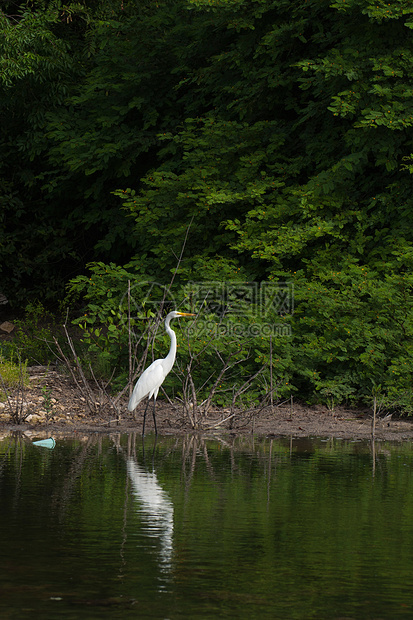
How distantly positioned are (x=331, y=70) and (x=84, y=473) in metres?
9.15

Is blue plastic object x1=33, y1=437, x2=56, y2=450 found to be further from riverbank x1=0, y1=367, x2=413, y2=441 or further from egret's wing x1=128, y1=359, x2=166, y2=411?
egret's wing x1=128, y1=359, x2=166, y2=411

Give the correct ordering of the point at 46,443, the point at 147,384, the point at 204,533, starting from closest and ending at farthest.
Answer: the point at 204,533
the point at 46,443
the point at 147,384

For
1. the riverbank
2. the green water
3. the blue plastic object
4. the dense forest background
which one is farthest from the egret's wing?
the blue plastic object

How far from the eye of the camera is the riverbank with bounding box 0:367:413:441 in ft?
44.1

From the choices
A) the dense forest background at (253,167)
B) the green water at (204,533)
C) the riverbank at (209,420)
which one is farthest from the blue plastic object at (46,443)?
the dense forest background at (253,167)

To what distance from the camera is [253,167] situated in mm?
17844

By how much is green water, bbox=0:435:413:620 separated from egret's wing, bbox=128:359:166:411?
1.81m

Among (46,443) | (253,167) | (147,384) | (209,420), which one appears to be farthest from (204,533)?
(253,167)

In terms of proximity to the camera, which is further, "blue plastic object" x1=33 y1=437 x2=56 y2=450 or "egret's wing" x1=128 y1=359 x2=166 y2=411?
"egret's wing" x1=128 y1=359 x2=166 y2=411

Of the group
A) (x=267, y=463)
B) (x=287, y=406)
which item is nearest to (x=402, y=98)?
(x=287, y=406)

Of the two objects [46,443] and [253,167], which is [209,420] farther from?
[253,167]

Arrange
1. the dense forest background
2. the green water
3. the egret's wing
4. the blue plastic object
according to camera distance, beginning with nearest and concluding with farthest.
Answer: the green water → the blue plastic object → the egret's wing → the dense forest background

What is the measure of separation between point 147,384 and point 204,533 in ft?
20.7

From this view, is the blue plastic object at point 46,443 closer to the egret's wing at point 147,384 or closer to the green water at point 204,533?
the green water at point 204,533
